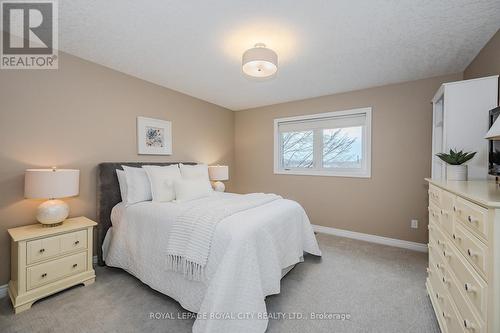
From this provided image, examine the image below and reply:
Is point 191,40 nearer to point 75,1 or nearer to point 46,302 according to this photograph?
point 75,1

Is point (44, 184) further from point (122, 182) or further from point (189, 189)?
point (189, 189)

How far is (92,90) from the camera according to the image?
2582mm

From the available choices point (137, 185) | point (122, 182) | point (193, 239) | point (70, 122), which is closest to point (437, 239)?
point (193, 239)

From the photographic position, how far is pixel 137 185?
2.55 metres

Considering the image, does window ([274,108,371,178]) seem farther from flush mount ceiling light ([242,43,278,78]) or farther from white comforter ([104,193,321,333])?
flush mount ceiling light ([242,43,278,78])

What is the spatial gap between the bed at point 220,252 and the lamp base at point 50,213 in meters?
0.46

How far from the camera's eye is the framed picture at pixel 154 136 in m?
3.07

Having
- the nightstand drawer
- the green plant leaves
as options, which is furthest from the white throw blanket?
the green plant leaves

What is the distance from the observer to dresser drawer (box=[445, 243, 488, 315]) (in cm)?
97

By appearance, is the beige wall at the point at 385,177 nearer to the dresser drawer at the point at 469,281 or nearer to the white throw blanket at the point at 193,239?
the dresser drawer at the point at 469,281

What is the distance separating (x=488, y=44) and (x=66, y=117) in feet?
14.3

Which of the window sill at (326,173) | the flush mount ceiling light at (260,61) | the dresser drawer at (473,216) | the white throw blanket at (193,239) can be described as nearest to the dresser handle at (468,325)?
the dresser drawer at (473,216)

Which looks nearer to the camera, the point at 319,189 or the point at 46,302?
the point at 46,302

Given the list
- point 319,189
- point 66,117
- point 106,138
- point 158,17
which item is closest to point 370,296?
point 319,189
